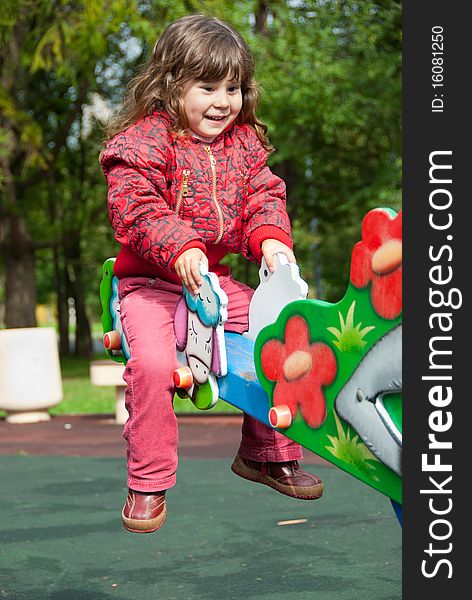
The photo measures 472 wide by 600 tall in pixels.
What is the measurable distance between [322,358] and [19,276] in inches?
633

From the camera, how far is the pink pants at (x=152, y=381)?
262cm

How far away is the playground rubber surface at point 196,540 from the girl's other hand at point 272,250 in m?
2.21

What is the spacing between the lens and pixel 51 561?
5.12 m

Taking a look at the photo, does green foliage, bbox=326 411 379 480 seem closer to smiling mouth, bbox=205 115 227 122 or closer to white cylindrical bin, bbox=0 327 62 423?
smiling mouth, bbox=205 115 227 122

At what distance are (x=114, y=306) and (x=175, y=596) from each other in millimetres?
1909

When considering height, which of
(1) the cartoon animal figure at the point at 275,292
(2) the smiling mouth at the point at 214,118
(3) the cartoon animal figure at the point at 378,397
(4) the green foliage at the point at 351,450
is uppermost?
(2) the smiling mouth at the point at 214,118

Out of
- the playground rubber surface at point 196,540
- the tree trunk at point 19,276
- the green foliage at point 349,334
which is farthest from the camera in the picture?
the tree trunk at point 19,276

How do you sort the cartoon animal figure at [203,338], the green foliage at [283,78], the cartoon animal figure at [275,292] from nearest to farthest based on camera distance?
1. the cartoon animal figure at [275,292]
2. the cartoon animal figure at [203,338]
3. the green foliage at [283,78]

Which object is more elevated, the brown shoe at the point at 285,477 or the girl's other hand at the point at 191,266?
the girl's other hand at the point at 191,266

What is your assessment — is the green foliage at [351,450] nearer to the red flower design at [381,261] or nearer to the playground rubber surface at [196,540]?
the red flower design at [381,261]

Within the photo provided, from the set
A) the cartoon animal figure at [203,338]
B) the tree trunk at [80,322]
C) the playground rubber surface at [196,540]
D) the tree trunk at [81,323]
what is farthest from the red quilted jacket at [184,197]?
the tree trunk at [81,323]

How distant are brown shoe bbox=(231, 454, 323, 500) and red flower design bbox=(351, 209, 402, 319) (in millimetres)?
1094

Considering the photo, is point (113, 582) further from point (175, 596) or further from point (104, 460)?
point (104, 460)

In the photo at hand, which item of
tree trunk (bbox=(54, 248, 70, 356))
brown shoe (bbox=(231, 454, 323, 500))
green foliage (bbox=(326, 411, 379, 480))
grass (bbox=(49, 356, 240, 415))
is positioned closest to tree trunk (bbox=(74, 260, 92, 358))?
tree trunk (bbox=(54, 248, 70, 356))
